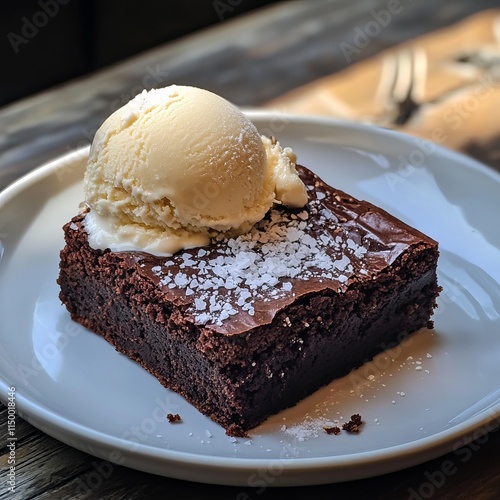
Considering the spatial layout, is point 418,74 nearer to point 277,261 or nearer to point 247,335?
point 277,261

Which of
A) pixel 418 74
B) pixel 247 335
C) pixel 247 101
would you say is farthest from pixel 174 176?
pixel 418 74

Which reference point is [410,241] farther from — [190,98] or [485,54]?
[485,54]

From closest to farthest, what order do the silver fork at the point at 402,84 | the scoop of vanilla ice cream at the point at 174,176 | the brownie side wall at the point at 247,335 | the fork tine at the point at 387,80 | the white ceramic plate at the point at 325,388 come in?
the white ceramic plate at the point at 325,388, the brownie side wall at the point at 247,335, the scoop of vanilla ice cream at the point at 174,176, the silver fork at the point at 402,84, the fork tine at the point at 387,80

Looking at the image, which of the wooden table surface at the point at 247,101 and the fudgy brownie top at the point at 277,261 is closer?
the wooden table surface at the point at 247,101

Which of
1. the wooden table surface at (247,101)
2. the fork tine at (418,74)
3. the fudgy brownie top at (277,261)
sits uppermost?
the fudgy brownie top at (277,261)

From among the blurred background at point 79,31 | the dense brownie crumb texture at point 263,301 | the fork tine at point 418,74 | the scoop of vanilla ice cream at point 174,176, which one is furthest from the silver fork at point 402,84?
the scoop of vanilla ice cream at point 174,176

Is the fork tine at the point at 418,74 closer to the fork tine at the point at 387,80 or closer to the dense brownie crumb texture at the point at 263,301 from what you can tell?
the fork tine at the point at 387,80

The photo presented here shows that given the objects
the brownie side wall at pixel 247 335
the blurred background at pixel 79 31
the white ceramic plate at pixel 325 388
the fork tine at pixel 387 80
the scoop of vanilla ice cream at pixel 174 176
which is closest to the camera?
the white ceramic plate at pixel 325 388
